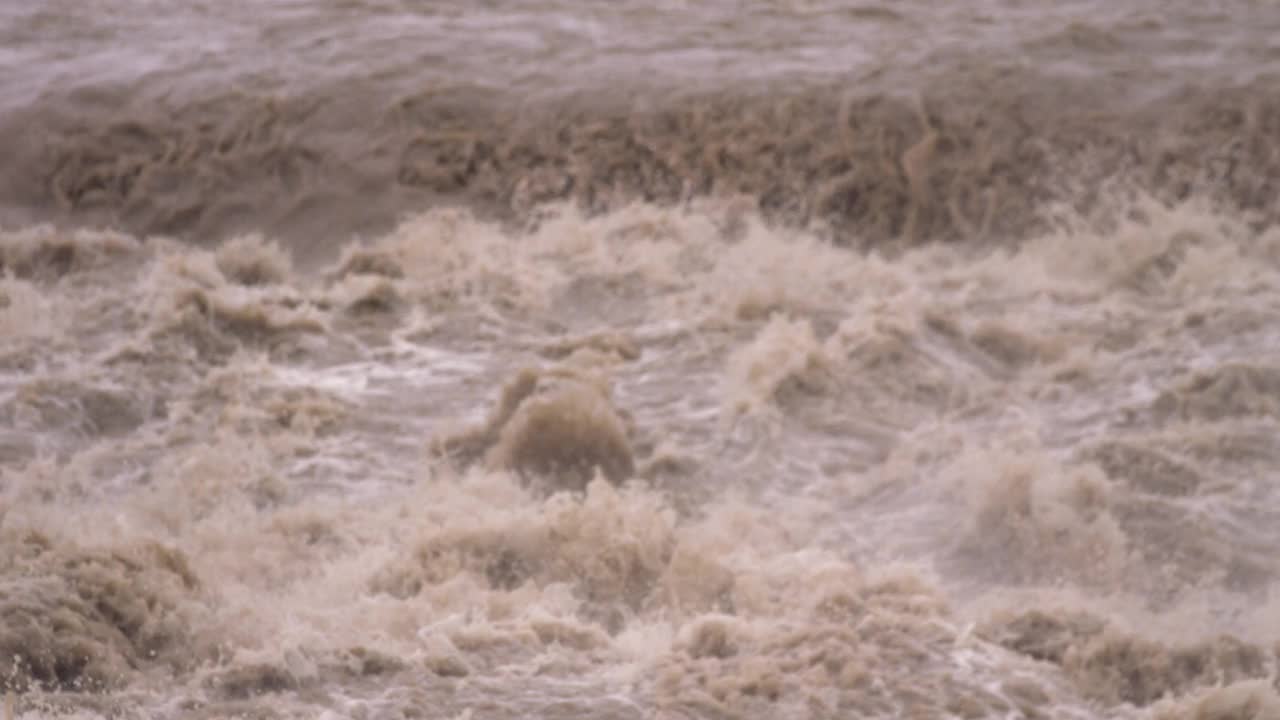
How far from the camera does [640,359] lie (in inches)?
291

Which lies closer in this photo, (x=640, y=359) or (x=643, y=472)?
(x=643, y=472)

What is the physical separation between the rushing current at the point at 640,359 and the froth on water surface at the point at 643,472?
0.06ft

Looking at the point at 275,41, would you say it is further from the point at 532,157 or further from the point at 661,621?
the point at 661,621

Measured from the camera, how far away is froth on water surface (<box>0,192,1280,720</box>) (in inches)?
177

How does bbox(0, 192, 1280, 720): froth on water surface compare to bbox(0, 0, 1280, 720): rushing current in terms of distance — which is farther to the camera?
bbox(0, 0, 1280, 720): rushing current

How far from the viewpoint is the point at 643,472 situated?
6.36 m

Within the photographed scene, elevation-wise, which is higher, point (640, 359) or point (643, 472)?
point (640, 359)

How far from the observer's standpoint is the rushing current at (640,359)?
4.62 metres

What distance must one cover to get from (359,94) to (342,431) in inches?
125

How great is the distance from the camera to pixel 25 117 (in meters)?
9.67

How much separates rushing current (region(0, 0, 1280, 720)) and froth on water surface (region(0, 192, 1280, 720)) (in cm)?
2

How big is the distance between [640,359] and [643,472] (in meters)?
1.10

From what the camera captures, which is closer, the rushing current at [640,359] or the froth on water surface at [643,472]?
the froth on water surface at [643,472]

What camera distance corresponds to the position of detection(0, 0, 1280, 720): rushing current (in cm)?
462
